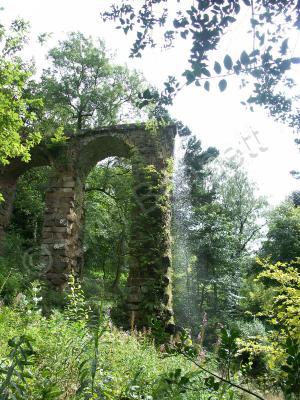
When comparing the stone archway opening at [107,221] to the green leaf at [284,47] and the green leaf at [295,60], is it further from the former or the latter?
the green leaf at [295,60]

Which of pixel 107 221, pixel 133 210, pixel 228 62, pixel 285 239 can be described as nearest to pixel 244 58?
pixel 228 62

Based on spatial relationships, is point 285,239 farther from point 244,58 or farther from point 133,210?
point 244,58

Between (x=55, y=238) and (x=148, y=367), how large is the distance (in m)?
5.86

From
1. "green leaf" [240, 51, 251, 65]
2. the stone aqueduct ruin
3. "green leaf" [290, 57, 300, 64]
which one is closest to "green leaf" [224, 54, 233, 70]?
"green leaf" [240, 51, 251, 65]

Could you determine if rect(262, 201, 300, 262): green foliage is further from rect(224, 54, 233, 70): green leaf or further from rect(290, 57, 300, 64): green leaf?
rect(224, 54, 233, 70): green leaf

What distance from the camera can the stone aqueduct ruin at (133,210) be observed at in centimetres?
754

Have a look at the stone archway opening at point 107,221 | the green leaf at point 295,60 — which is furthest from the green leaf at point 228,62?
the stone archway opening at point 107,221

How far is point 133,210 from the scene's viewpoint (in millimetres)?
8352

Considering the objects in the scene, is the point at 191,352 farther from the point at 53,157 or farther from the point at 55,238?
the point at 53,157

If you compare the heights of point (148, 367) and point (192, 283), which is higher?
point (192, 283)

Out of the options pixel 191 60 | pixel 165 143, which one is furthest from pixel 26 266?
pixel 191 60

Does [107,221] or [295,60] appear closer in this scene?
[295,60]

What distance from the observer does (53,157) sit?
9.75 meters

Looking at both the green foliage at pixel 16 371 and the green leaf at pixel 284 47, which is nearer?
the green foliage at pixel 16 371
